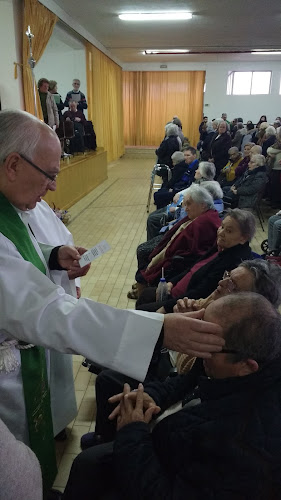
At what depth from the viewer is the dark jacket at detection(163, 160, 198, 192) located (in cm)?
565

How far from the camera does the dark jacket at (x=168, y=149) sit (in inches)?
279

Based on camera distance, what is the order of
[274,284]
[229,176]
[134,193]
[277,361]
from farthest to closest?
[134,193], [229,176], [274,284], [277,361]

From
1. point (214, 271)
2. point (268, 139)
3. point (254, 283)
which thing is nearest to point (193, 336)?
point (254, 283)

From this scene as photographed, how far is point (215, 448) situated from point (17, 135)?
1.15 meters

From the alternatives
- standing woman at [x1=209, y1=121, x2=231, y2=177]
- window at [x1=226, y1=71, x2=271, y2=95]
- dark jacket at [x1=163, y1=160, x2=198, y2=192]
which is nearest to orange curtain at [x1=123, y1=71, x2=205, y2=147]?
window at [x1=226, y1=71, x2=271, y2=95]

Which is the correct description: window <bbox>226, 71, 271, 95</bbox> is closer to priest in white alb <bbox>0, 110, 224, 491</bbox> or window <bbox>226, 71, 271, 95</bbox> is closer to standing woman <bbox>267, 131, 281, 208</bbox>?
standing woman <bbox>267, 131, 281, 208</bbox>

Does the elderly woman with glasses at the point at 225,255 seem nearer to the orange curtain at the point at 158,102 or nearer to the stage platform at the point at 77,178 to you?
the stage platform at the point at 77,178

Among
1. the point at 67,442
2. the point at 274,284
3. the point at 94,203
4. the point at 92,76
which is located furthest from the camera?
the point at 92,76

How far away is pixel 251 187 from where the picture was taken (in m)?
5.23

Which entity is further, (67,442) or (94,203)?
(94,203)

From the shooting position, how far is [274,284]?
1716 millimetres

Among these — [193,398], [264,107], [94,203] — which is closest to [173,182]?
[94,203]

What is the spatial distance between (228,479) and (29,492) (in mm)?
493

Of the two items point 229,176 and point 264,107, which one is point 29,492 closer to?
point 229,176
